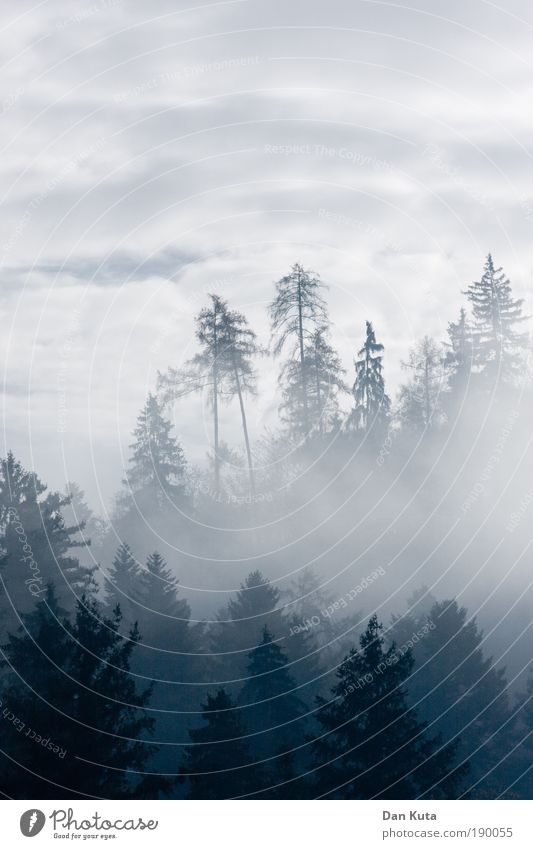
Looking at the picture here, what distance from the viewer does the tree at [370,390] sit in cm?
6225

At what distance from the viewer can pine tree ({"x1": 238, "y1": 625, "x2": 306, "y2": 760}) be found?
36.5 metres

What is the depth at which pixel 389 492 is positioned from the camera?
6353 cm

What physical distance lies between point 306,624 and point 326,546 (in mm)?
14594

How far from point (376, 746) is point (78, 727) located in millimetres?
10147

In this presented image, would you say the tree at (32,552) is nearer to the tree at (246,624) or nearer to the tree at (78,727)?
the tree at (246,624)

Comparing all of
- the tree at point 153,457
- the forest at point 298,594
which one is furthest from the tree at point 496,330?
the tree at point 153,457

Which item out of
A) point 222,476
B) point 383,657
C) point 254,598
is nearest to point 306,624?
point 254,598

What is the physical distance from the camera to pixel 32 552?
47.8m

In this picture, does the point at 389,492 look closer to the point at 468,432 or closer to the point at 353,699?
the point at 468,432

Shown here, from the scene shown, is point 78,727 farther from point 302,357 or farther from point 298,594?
point 302,357

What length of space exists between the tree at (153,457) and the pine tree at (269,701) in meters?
28.1
